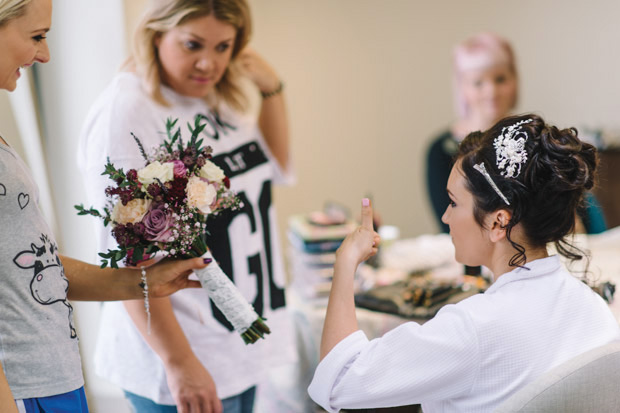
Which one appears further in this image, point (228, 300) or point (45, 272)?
point (228, 300)

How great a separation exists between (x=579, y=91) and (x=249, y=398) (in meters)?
3.42

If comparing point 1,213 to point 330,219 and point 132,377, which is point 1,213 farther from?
point 330,219

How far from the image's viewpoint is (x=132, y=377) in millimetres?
1562

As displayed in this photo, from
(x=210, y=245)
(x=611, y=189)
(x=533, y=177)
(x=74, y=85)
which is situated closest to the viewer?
(x=533, y=177)

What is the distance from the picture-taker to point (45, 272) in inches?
42.9

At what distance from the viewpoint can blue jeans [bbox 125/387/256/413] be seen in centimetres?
157

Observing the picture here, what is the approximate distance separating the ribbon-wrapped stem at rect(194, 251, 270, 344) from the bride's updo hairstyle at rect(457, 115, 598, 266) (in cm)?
55

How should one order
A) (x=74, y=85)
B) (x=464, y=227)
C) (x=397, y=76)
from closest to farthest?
(x=464, y=227), (x=74, y=85), (x=397, y=76)

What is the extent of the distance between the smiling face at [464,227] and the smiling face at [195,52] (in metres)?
0.70

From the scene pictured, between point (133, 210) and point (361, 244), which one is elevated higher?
point (133, 210)

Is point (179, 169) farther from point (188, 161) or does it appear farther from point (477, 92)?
Answer: point (477, 92)

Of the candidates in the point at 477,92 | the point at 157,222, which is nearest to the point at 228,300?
the point at 157,222

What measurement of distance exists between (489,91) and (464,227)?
2410 millimetres

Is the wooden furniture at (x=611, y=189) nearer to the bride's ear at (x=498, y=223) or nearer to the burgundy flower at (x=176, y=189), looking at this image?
the bride's ear at (x=498, y=223)
